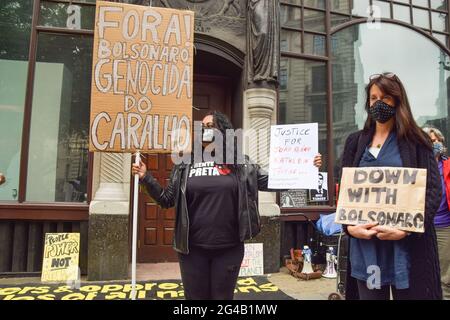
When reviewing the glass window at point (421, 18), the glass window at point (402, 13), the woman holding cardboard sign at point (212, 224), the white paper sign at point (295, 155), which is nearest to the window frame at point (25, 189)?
the white paper sign at point (295, 155)

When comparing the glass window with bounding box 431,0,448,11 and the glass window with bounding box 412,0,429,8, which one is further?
the glass window with bounding box 431,0,448,11

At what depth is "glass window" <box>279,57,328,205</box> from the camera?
7.34 m

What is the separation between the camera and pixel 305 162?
3.76 meters

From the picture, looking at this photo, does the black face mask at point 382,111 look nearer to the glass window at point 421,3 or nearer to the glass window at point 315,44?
the glass window at point 315,44

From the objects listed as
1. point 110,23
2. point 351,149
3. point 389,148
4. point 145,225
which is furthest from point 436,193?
point 145,225

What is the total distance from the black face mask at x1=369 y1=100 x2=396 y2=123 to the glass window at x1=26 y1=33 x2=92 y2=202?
201 inches

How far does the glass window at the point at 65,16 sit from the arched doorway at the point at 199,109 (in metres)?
1.89

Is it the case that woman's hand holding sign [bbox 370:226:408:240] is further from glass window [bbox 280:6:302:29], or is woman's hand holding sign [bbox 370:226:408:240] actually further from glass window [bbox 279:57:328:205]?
glass window [bbox 280:6:302:29]

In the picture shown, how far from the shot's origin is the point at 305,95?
746cm

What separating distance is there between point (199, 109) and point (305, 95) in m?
2.16

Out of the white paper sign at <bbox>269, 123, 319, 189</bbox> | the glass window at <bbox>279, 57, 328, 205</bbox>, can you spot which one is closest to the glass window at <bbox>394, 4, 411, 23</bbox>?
the glass window at <bbox>279, 57, 328, 205</bbox>

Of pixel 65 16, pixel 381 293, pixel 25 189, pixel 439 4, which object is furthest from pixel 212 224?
pixel 439 4

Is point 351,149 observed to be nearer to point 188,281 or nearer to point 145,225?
point 188,281

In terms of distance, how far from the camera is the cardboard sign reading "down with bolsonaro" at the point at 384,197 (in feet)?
6.78
